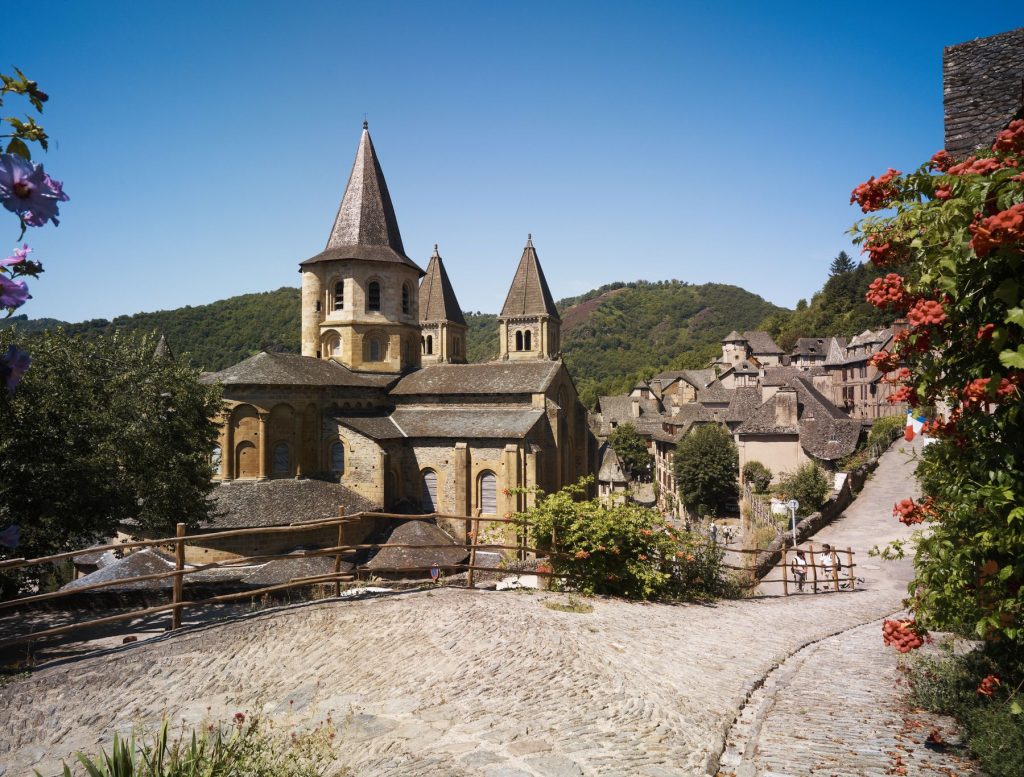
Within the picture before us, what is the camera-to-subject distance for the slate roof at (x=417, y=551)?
77.2ft

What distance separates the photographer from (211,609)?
9.43m

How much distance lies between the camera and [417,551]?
24047mm

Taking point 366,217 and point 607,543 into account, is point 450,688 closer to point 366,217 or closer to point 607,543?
point 607,543

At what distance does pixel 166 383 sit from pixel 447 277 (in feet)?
94.2

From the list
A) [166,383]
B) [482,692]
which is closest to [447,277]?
[166,383]

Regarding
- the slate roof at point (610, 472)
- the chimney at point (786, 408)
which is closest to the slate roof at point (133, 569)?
the chimney at point (786, 408)

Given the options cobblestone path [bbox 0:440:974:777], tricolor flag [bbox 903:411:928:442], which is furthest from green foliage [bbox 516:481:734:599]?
tricolor flag [bbox 903:411:928:442]

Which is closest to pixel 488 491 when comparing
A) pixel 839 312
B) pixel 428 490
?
pixel 428 490

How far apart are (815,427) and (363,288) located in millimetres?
25905

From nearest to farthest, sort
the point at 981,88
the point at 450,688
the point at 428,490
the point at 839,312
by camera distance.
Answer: the point at 450,688 → the point at 981,88 → the point at 428,490 → the point at 839,312

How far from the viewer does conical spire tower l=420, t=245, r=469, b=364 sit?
142 feet

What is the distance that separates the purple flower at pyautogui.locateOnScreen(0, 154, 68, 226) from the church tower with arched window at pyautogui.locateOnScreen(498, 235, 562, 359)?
4134cm

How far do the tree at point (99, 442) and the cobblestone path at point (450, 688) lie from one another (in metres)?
5.59

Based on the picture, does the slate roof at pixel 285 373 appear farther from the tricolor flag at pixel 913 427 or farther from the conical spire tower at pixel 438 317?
the tricolor flag at pixel 913 427
